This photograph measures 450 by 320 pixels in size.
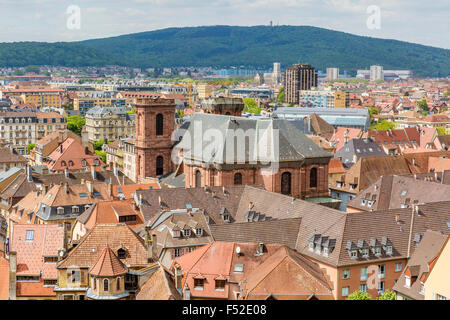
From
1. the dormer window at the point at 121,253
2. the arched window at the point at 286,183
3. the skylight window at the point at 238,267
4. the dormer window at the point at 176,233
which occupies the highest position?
the arched window at the point at 286,183

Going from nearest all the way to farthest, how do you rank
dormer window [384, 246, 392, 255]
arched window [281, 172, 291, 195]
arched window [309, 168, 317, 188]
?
dormer window [384, 246, 392, 255] < arched window [281, 172, 291, 195] < arched window [309, 168, 317, 188]

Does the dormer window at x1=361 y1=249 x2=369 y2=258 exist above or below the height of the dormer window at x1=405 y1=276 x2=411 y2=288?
A: above

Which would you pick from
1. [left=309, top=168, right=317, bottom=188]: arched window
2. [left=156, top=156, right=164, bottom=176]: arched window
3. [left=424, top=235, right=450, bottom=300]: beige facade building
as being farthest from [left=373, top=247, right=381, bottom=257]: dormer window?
[left=156, top=156, right=164, bottom=176]: arched window

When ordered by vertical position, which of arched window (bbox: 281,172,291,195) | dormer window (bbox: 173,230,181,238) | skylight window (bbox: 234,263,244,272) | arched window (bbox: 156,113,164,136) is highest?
arched window (bbox: 156,113,164,136)

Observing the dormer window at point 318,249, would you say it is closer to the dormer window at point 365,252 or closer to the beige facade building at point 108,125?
the dormer window at point 365,252

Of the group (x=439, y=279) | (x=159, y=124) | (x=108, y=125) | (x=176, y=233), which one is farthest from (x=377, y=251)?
(x=108, y=125)

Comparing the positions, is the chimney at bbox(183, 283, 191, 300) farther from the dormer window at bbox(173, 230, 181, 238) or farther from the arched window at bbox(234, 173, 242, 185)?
the arched window at bbox(234, 173, 242, 185)

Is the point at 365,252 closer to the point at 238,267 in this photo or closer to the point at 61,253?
the point at 238,267

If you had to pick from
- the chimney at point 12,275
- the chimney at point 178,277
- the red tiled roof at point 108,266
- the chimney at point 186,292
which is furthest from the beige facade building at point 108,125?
the chimney at point 186,292

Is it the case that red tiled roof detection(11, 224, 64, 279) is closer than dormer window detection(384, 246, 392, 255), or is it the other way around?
red tiled roof detection(11, 224, 64, 279)

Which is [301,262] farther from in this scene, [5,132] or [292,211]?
[5,132]
